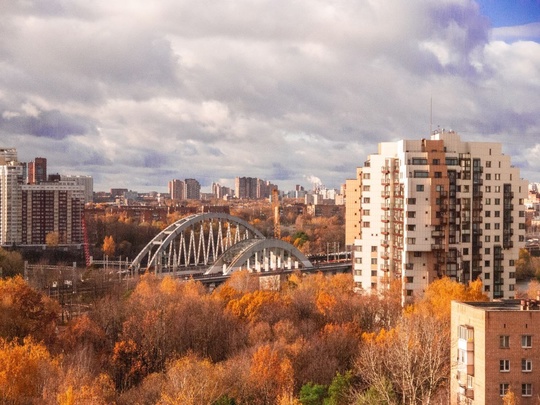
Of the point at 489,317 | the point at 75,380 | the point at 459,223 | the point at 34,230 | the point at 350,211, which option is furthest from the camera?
the point at 34,230

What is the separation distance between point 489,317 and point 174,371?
12762 mm

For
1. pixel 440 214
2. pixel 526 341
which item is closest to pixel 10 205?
pixel 440 214

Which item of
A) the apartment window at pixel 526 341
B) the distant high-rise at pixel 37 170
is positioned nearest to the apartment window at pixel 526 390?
the apartment window at pixel 526 341

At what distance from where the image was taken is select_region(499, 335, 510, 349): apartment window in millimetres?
25672

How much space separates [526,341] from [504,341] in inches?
31.1

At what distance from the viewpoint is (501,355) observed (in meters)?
25.6

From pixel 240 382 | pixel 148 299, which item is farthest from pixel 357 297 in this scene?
pixel 240 382

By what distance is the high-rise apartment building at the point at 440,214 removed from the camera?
46125 mm

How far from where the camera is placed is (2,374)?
28656 millimetres

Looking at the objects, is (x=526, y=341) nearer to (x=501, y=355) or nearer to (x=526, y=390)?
(x=501, y=355)

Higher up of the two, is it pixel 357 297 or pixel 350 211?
pixel 350 211

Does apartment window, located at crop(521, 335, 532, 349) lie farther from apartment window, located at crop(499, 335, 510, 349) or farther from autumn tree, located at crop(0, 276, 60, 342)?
autumn tree, located at crop(0, 276, 60, 342)

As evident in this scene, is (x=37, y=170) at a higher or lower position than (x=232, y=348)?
higher

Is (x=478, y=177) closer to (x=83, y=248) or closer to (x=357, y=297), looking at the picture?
(x=357, y=297)
